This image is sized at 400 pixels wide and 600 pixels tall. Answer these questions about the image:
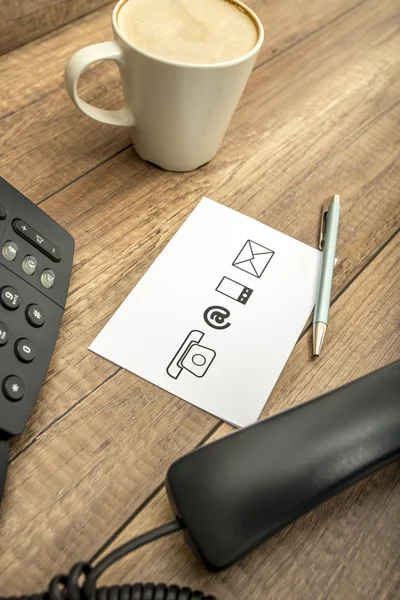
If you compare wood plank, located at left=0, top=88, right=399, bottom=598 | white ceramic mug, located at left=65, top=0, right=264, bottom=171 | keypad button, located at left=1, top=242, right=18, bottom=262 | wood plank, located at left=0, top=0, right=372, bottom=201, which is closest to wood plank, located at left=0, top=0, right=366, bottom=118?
wood plank, located at left=0, top=0, right=372, bottom=201

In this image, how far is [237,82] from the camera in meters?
0.45

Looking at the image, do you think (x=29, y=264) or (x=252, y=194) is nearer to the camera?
(x=29, y=264)

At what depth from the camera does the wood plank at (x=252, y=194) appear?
0.42 meters

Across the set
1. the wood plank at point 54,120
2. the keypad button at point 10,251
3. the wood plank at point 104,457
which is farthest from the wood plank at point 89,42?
the wood plank at point 104,457

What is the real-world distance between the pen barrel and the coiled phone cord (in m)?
0.22

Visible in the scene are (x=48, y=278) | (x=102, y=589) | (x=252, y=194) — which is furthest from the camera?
(x=252, y=194)

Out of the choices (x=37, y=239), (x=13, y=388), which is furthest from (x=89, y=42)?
(x=13, y=388)

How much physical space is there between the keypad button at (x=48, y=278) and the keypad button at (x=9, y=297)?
3 centimetres

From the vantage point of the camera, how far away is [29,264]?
396mm

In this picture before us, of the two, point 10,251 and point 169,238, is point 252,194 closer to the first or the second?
point 169,238

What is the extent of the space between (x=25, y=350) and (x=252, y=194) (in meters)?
0.26

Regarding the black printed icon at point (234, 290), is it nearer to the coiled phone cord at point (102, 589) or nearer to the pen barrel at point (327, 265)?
the pen barrel at point (327, 265)

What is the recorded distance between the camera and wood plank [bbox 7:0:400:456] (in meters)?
0.42

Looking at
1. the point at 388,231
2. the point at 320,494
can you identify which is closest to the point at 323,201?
the point at 388,231
